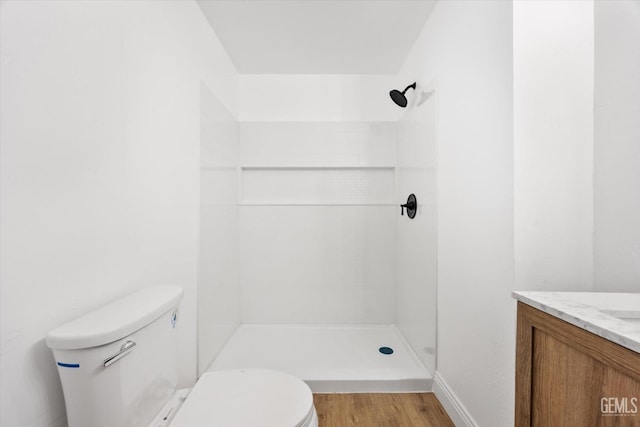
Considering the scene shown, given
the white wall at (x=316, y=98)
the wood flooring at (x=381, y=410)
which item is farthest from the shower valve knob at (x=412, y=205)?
the wood flooring at (x=381, y=410)

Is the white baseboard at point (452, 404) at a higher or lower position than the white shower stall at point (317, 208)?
lower

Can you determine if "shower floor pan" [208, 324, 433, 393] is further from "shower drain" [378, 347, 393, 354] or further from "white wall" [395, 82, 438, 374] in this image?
"white wall" [395, 82, 438, 374]

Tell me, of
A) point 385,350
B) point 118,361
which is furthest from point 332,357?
point 118,361

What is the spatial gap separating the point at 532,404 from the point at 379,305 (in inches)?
71.8

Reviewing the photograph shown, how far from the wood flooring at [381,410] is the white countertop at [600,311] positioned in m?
1.07

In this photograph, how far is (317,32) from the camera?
1940 millimetres

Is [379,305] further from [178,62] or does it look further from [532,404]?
[178,62]

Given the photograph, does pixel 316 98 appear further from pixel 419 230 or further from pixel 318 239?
pixel 419 230

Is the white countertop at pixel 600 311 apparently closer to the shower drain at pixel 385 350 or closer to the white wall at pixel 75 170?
the white wall at pixel 75 170

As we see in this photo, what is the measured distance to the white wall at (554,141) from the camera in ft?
3.26

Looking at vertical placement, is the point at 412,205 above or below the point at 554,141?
below

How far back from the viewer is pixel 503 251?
3.51 ft

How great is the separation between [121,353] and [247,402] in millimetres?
416

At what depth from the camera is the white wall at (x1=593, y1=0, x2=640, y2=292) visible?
35.5 inches
